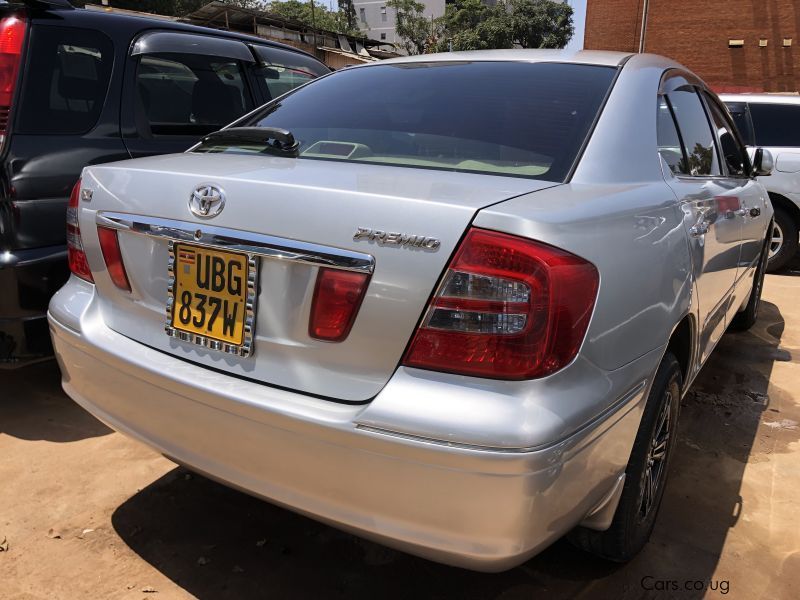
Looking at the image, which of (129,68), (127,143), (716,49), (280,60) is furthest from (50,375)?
(716,49)

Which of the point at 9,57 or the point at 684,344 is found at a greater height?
the point at 9,57

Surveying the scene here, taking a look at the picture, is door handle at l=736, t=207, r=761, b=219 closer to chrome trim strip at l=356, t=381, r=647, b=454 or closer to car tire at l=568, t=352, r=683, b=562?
car tire at l=568, t=352, r=683, b=562

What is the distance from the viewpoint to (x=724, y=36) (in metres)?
30.0

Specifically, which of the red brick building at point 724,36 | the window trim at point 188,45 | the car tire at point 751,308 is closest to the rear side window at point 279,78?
the window trim at point 188,45

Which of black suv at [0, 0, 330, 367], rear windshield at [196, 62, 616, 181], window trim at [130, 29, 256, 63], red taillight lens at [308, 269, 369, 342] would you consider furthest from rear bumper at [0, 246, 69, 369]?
red taillight lens at [308, 269, 369, 342]

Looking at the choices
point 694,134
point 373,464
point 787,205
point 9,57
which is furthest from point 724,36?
point 373,464

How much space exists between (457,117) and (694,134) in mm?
1216

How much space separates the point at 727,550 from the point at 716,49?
33.3 metres

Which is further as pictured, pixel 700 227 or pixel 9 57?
pixel 9 57

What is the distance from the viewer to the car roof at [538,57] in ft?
7.75

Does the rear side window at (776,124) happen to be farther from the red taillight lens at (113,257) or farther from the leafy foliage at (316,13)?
the leafy foliage at (316,13)

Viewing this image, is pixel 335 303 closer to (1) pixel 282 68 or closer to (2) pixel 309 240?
(2) pixel 309 240

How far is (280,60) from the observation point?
4266 millimetres

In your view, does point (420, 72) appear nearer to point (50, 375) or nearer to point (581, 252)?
point (581, 252)
